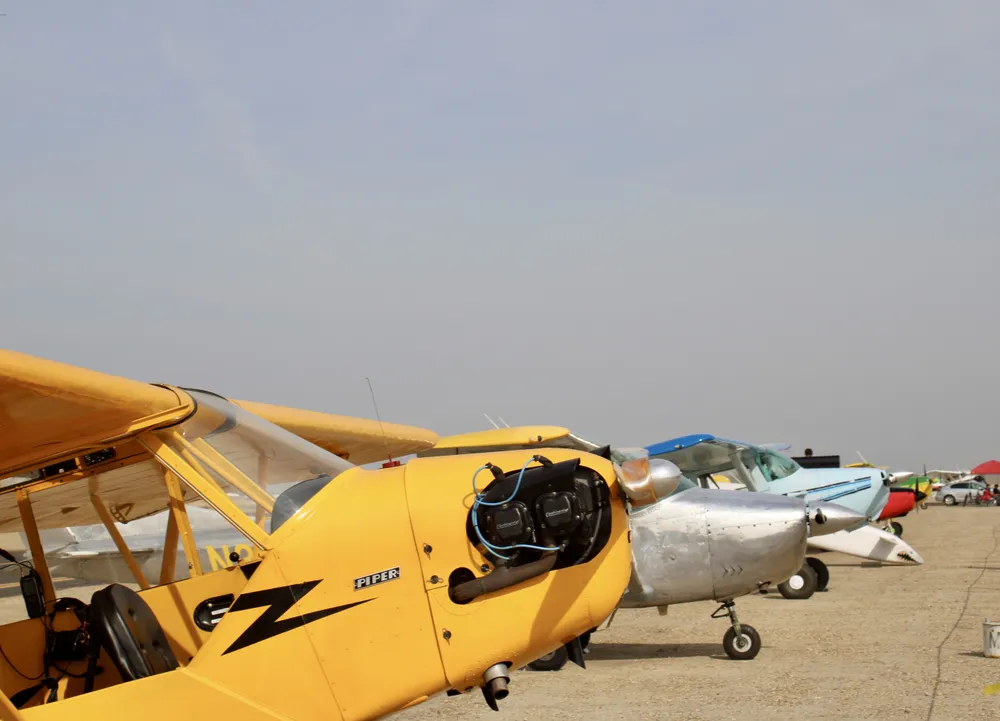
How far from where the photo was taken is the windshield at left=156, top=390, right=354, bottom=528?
4.70 metres

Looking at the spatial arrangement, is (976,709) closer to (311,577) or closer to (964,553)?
(311,577)

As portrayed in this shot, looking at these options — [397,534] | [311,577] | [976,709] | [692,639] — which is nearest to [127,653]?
[311,577]

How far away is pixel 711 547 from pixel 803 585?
6.26 metres

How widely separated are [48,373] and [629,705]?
5583mm

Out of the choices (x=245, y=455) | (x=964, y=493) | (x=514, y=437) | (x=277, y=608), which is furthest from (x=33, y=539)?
(x=964, y=493)

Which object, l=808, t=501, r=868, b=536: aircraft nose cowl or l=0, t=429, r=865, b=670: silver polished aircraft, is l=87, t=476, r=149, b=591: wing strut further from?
l=808, t=501, r=868, b=536: aircraft nose cowl

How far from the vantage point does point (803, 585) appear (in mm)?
14906

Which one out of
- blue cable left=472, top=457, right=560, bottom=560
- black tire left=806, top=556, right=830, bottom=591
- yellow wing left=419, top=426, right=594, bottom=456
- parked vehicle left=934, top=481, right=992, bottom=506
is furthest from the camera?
parked vehicle left=934, top=481, right=992, bottom=506

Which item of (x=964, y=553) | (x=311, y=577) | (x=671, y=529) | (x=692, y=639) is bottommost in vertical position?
(x=964, y=553)

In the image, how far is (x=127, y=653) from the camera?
4559 millimetres

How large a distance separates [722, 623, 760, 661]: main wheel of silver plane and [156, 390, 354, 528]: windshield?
19.9 feet

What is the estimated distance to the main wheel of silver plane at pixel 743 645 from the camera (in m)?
9.85

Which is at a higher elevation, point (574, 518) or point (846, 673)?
point (574, 518)

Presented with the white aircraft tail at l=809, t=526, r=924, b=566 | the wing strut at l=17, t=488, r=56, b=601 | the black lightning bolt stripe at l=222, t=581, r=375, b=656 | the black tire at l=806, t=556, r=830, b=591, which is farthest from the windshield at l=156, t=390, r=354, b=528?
the white aircraft tail at l=809, t=526, r=924, b=566
